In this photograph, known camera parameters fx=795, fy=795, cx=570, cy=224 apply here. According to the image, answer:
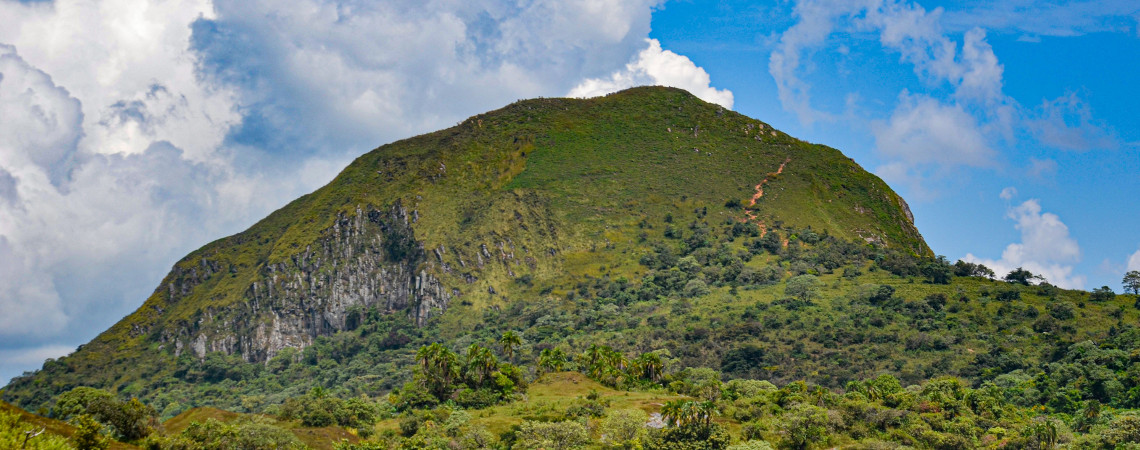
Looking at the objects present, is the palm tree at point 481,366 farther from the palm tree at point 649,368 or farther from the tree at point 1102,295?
the tree at point 1102,295

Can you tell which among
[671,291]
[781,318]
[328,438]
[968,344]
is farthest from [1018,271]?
[328,438]

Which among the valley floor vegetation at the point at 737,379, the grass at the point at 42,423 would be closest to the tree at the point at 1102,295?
the valley floor vegetation at the point at 737,379

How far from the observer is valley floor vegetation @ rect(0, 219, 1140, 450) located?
81375 mm

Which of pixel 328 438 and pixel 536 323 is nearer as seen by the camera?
pixel 328 438

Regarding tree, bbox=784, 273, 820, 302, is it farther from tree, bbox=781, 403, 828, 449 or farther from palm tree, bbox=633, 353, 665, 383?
tree, bbox=781, 403, 828, 449

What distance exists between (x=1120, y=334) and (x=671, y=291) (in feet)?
298

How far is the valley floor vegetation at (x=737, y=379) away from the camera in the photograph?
81375 millimetres

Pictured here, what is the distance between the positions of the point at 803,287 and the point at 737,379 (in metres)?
46.1

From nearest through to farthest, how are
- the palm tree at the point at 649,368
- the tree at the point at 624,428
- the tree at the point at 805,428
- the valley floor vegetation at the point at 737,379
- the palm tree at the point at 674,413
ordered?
the valley floor vegetation at the point at 737,379 < the palm tree at the point at 674,413 < the tree at the point at 624,428 < the tree at the point at 805,428 < the palm tree at the point at 649,368

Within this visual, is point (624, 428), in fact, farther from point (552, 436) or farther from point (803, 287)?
point (803, 287)

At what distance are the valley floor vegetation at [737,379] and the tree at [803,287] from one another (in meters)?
0.60

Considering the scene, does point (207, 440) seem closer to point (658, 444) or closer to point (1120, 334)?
point (658, 444)

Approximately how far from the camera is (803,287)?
173 meters

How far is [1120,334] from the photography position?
124 metres
